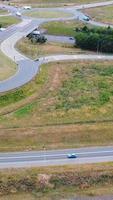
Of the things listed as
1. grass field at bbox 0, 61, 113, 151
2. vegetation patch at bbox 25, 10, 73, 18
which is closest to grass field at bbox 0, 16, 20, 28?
vegetation patch at bbox 25, 10, 73, 18

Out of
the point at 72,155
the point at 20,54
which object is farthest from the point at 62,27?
the point at 72,155

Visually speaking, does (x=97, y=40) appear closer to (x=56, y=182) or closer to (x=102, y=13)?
(x=102, y=13)

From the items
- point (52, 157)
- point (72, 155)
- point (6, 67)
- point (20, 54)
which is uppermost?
point (20, 54)

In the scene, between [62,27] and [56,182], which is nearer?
[56,182]

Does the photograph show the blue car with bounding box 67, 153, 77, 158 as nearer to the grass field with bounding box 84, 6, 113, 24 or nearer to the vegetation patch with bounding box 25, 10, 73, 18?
the grass field with bounding box 84, 6, 113, 24

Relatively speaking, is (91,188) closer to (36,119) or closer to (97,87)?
(36,119)

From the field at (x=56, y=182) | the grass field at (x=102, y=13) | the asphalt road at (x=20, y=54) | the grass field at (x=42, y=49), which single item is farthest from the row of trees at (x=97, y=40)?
the field at (x=56, y=182)

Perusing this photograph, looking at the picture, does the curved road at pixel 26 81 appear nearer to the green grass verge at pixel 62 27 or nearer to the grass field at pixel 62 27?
the grass field at pixel 62 27
